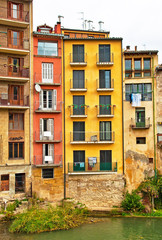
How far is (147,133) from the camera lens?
29891 mm

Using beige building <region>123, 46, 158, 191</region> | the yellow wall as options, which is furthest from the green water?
the yellow wall

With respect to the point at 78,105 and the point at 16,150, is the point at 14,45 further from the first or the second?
the point at 16,150

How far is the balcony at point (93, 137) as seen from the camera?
95.8 ft

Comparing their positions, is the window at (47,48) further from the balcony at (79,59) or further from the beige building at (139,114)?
the beige building at (139,114)

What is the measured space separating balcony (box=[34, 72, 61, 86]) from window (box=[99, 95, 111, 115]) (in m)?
5.23

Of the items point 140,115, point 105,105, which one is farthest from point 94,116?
point 140,115

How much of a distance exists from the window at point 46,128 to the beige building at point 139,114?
8426 millimetres

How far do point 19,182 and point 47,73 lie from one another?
12.4 metres

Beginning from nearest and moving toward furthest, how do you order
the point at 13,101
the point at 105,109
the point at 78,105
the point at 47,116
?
1. the point at 13,101
2. the point at 47,116
3. the point at 78,105
4. the point at 105,109

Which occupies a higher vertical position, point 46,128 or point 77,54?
point 77,54

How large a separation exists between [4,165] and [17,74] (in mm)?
10022

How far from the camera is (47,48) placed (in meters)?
→ 29.6

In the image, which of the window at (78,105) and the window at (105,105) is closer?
the window at (78,105)

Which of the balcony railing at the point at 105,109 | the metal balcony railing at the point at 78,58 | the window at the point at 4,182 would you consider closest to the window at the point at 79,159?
the balcony railing at the point at 105,109
